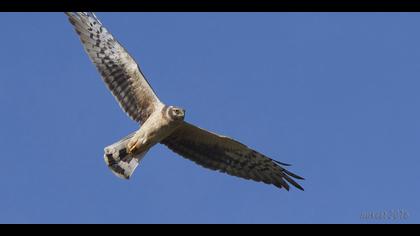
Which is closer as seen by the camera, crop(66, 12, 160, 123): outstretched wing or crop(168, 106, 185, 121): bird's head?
crop(168, 106, 185, 121): bird's head

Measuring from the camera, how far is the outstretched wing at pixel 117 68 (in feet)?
39.7

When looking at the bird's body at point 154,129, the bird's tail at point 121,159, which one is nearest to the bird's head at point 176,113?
the bird's body at point 154,129

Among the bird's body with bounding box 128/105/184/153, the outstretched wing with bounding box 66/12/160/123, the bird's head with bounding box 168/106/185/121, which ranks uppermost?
the outstretched wing with bounding box 66/12/160/123

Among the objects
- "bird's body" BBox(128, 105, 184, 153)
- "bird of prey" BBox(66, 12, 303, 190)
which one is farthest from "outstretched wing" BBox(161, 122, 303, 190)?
"bird's body" BBox(128, 105, 184, 153)

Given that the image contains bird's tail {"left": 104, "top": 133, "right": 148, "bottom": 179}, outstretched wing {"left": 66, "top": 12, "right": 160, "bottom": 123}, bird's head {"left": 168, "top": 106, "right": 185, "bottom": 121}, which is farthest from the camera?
outstretched wing {"left": 66, "top": 12, "right": 160, "bottom": 123}

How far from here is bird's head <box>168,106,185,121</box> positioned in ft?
37.4

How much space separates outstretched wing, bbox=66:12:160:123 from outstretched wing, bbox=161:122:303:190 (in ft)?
2.10

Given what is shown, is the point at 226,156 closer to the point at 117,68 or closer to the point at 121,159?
the point at 121,159

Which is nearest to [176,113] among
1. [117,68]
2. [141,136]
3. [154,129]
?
[154,129]

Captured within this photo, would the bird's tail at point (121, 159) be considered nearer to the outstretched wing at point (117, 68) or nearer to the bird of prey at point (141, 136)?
the bird of prey at point (141, 136)

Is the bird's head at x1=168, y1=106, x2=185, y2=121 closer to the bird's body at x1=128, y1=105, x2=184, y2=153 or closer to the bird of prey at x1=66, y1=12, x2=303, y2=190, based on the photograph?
the bird's body at x1=128, y1=105, x2=184, y2=153

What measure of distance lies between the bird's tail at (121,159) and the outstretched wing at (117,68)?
488mm
